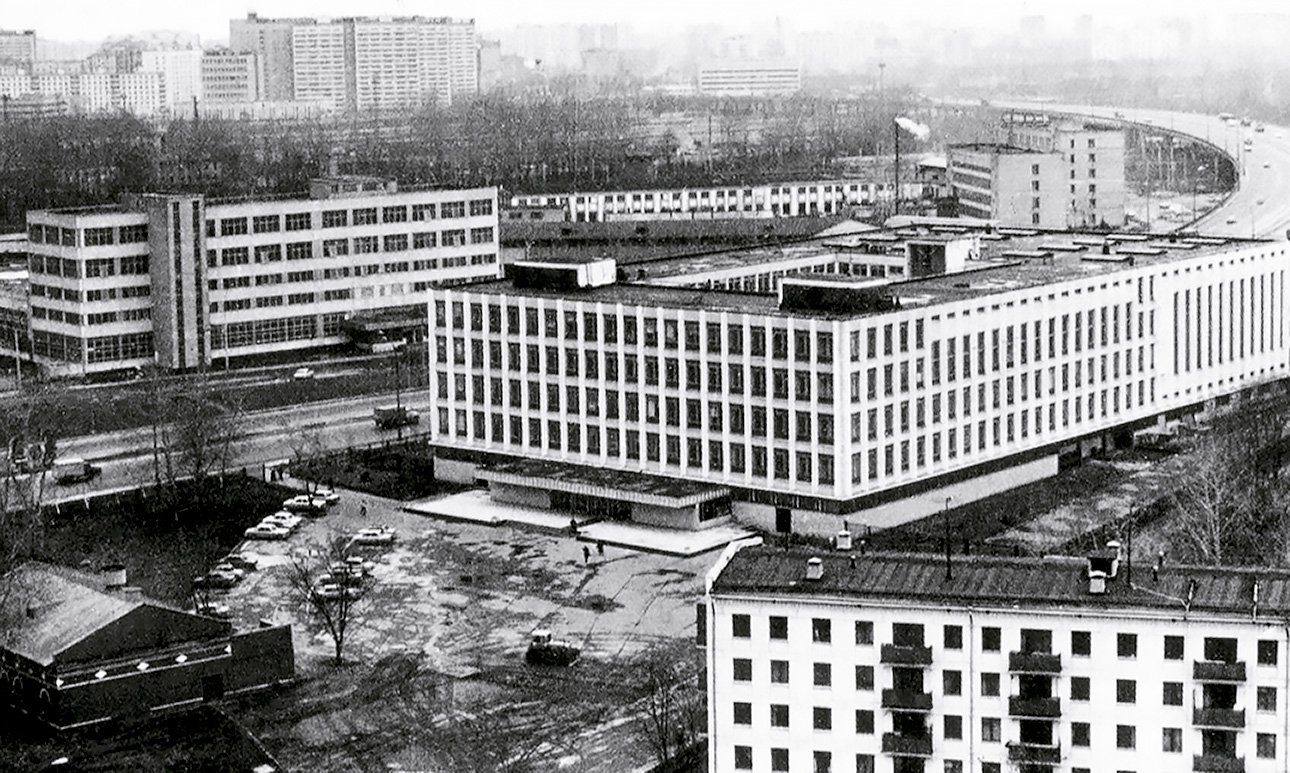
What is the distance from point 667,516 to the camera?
43.7m

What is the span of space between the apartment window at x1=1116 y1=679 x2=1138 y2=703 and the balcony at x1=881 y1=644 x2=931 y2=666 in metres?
2.24

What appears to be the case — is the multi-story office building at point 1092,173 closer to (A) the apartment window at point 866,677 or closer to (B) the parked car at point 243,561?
(B) the parked car at point 243,561

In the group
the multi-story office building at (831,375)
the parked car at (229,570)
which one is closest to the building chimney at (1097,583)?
the multi-story office building at (831,375)

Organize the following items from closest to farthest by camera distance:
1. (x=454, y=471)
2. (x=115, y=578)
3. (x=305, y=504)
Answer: (x=115, y=578), (x=305, y=504), (x=454, y=471)

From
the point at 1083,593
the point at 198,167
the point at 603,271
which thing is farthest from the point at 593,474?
the point at 198,167

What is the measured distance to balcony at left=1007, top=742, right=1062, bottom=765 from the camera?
2498cm

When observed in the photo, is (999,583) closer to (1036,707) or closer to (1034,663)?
(1034,663)

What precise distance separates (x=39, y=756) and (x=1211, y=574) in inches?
646

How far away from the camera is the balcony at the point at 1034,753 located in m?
25.0

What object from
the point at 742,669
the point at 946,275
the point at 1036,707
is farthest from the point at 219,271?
the point at 1036,707

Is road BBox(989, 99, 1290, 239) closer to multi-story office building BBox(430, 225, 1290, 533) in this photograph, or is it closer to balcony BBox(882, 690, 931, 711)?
multi-story office building BBox(430, 225, 1290, 533)

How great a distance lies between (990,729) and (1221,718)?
2.67m

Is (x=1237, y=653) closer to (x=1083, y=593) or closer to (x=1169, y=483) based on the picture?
(x=1083, y=593)

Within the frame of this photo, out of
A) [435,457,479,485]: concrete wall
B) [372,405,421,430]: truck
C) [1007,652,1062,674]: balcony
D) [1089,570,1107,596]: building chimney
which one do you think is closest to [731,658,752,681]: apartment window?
[1007,652,1062,674]: balcony
